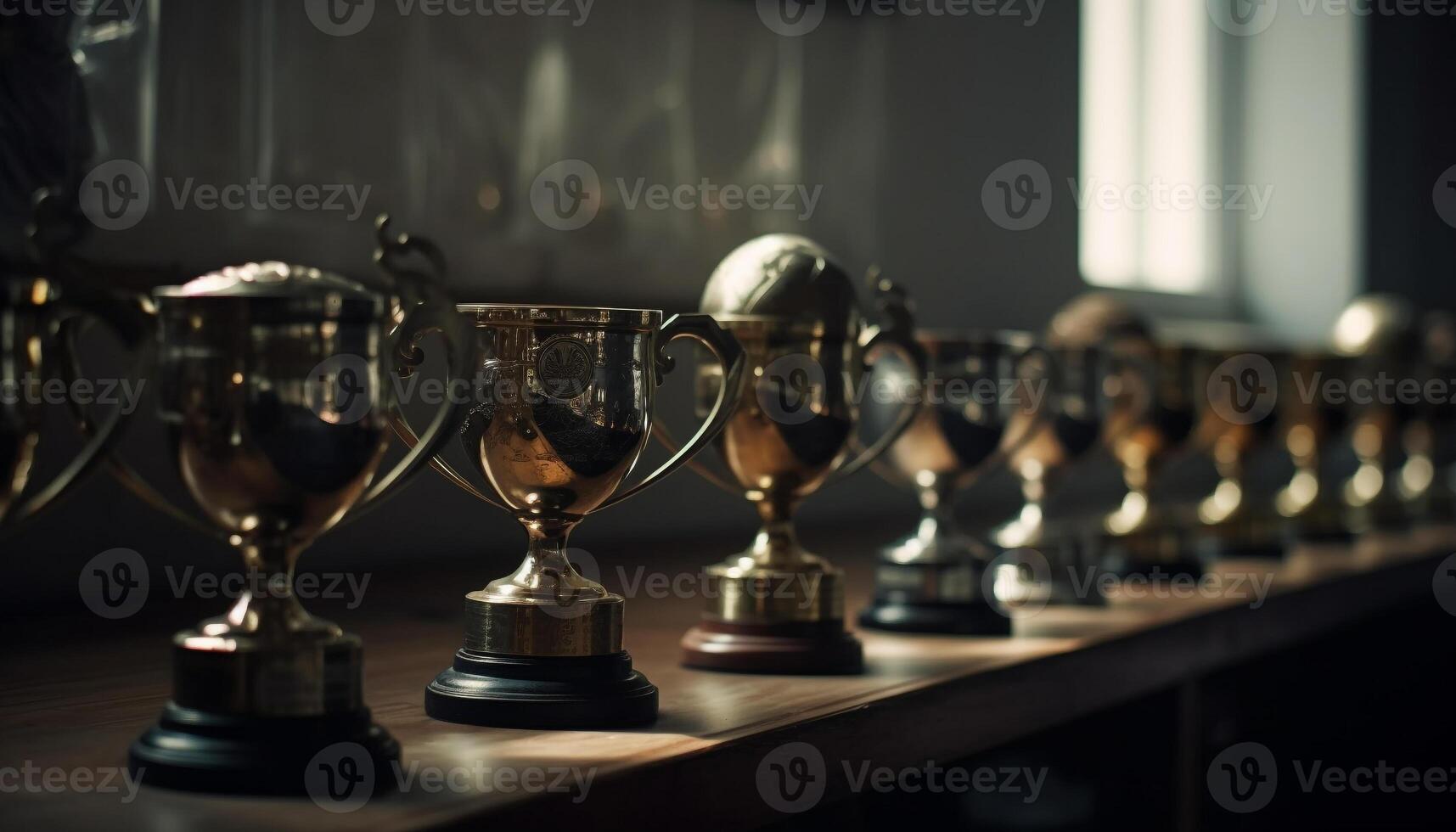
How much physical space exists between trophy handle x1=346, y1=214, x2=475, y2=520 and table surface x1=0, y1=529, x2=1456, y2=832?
131 millimetres

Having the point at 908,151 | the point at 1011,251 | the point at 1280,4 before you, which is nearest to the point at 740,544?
the point at 908,151

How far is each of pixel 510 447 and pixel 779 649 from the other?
277 millimetres

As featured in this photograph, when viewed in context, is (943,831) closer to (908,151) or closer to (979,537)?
(979,537)

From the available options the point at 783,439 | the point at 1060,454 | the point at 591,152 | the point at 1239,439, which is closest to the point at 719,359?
the point at 783,439

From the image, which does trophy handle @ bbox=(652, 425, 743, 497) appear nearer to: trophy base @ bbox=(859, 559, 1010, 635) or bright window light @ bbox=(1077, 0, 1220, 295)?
trophy base @ bbox=(859, 559, 1010, 635)

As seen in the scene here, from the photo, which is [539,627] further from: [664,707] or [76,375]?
[76,375]

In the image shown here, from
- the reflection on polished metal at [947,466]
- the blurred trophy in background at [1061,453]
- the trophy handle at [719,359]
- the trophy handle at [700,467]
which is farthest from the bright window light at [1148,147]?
the trophy handle at [719,359]

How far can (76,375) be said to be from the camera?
71 cm

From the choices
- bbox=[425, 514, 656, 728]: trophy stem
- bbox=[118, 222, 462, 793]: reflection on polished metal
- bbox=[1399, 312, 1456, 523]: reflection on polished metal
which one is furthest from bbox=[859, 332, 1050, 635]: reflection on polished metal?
bbox=[1399, 312, 1456, 523]: reflection on polished metal

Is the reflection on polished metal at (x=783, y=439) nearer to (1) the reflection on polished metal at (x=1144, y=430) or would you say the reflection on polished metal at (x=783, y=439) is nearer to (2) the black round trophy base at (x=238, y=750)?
(2) the black round trophy base at (x=238, y=750)

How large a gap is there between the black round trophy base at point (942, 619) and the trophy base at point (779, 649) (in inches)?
7.6

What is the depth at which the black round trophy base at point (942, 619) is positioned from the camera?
1.25 m

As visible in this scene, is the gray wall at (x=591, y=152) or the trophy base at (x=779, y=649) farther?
the gray wall at (x=591, y=152)

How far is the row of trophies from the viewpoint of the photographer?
674 millimetres
